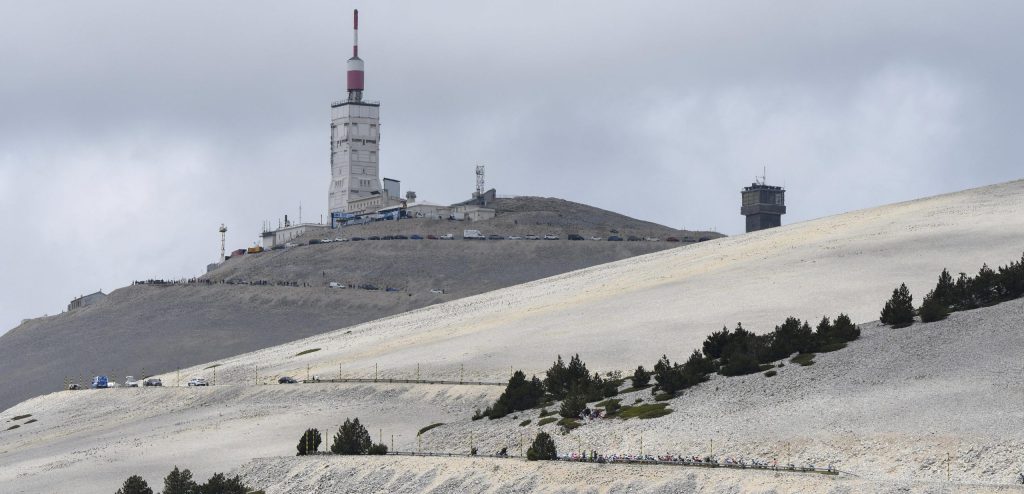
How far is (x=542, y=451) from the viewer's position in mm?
68062

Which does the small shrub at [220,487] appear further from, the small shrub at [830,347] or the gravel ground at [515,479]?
the small shrub at [830,347]

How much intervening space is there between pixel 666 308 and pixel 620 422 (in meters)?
39.0

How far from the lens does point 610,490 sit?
205ft

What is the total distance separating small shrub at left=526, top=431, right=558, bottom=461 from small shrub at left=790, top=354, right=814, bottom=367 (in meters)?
16.1

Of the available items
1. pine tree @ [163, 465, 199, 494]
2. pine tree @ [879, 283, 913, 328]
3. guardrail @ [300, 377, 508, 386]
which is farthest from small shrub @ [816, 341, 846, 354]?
pine tree @ [163, 465, 199, 494]

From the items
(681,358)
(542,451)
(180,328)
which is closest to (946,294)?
(681,358)

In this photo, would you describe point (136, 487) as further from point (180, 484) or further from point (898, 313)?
point (898, 313)

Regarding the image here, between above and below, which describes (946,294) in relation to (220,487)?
→ above

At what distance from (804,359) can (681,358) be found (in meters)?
14.6

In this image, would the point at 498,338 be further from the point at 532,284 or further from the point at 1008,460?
the point at 1008,460

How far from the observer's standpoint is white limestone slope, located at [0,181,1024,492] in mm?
66375

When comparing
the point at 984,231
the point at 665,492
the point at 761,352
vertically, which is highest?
the point at 984,231

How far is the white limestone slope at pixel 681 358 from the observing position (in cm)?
6638

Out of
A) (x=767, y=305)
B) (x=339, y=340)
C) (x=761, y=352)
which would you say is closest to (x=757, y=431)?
(x=761, y=352)
